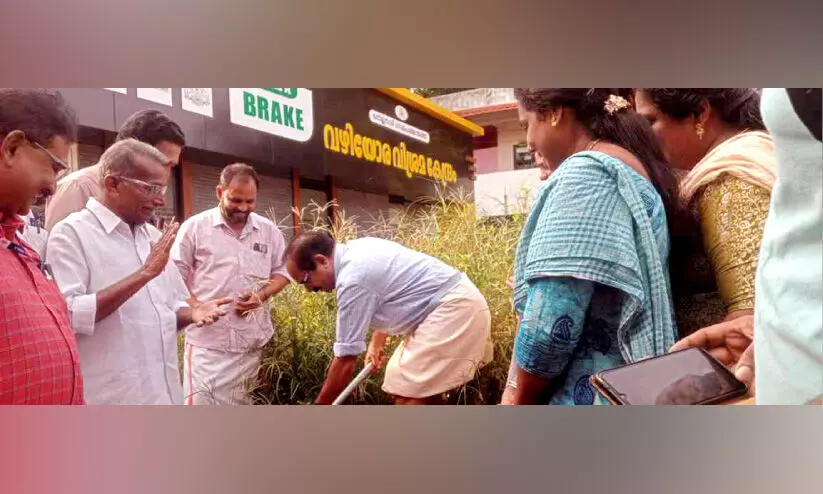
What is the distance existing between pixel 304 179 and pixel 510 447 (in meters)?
1.45

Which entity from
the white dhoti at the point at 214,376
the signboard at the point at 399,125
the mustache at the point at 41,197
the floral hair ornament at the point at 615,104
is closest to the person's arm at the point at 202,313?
the white dhoti at the point at 214,376

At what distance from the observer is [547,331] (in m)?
2.71

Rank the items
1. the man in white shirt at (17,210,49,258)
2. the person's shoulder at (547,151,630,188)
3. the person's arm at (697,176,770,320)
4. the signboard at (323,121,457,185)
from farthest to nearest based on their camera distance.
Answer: the signboard at (323,121,457,185) < the man in white shirt at (17,210,49,258) < the person's shoulder at (547,151,630,188) < the person's arm at (697,176,770,320)

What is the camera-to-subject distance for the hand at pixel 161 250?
2.90m

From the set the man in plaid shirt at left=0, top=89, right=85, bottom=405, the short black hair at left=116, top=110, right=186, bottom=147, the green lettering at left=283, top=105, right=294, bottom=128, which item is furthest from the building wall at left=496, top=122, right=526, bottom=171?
the man in plaid shirt at left=0, top=89, right=85, bottom=405

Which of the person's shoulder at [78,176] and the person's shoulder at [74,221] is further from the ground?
the person's shoulder at [78,176]

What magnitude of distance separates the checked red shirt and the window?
1.92 m

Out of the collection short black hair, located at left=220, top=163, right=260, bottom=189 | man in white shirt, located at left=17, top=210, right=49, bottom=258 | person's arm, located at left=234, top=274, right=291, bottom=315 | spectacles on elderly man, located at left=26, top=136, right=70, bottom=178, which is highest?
spectacles on elderly man, located at left=26, top=136, right=70, bottom=178

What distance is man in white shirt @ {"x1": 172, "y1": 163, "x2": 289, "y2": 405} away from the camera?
2.90 meters

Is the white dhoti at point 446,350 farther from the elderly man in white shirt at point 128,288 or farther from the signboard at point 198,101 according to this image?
the signboard at point 198,101

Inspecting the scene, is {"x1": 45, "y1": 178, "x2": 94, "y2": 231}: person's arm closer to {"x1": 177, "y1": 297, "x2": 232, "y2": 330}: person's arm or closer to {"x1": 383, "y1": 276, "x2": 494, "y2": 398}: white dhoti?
{"x1": 177, "y1": 297, "x2": 232, "y2": 330}: person's arm

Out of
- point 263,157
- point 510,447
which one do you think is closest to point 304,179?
point 263,157

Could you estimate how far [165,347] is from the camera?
2.91 meters
